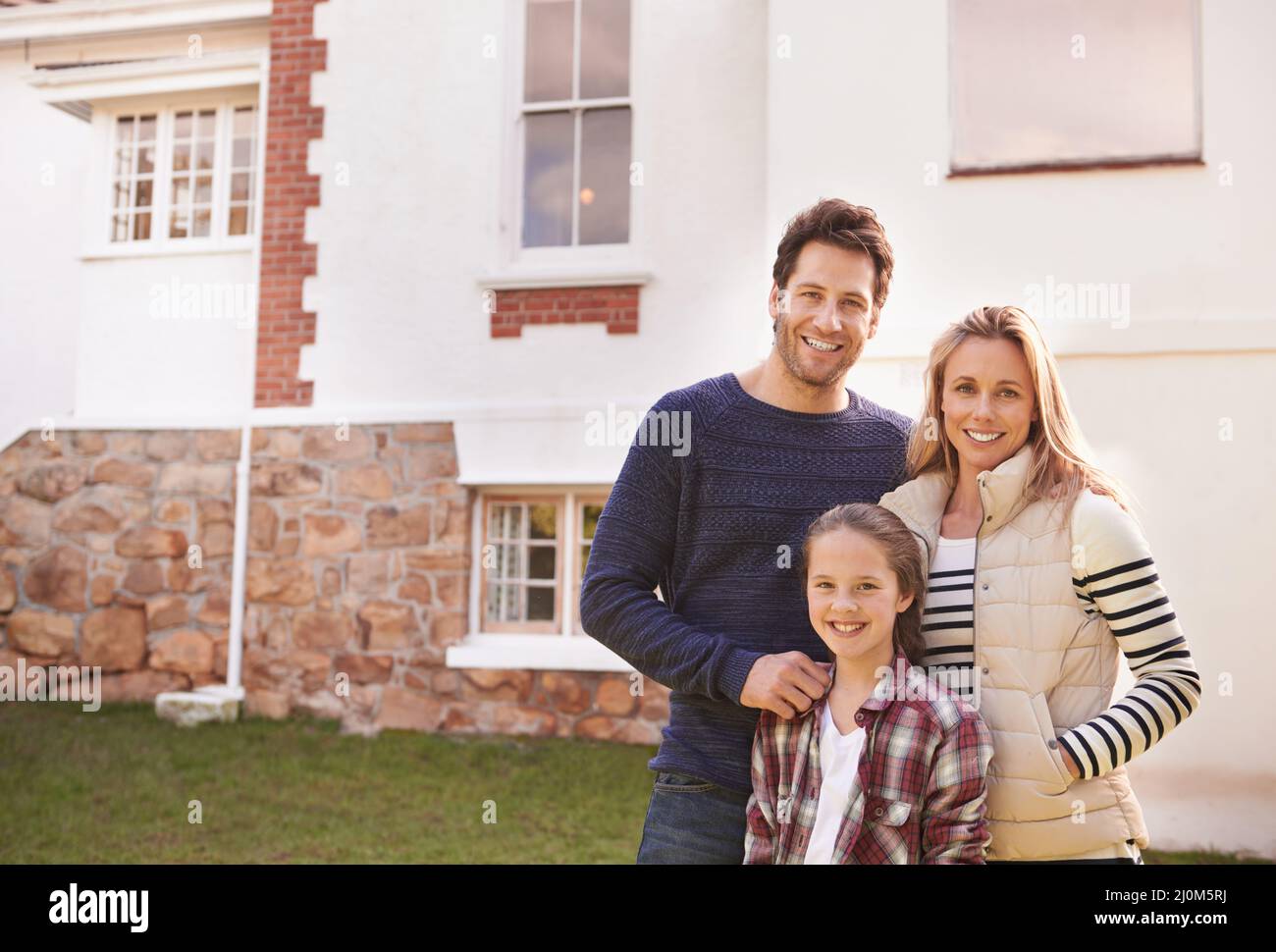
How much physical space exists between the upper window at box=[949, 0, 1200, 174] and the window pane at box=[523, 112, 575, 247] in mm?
2474

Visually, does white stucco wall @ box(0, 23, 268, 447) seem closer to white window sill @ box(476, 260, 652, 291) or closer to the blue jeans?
white window sill @ box(476, 260, 652, 291)

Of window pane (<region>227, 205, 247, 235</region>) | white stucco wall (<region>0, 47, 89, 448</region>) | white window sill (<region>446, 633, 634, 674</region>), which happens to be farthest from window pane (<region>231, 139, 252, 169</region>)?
white window sill (<region>446, 633, 634, 674</region>)

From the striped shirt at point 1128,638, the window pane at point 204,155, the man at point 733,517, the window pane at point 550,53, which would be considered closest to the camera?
the striped shirt at point 1128,638

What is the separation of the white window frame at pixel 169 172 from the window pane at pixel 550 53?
2006mm

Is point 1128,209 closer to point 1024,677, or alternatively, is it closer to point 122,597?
point 1024,677

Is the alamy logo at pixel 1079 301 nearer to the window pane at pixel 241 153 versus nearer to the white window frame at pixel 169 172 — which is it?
the white window frame at pixel 169 172

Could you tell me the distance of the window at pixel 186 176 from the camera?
24.9 ft

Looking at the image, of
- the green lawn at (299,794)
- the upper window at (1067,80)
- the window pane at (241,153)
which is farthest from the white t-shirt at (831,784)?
the window pane at (241,153)

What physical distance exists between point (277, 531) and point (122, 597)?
1.25m

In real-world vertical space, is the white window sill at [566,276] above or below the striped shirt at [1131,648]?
above

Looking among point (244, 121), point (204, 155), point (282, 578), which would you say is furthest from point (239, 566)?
point (244, 121)

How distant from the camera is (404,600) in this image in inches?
265

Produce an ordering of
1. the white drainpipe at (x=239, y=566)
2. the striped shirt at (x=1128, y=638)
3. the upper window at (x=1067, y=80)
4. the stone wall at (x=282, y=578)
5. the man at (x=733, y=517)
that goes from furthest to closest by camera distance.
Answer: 1. the white drainpipe at (x=239, y=566)
2. the stone wall at (x=282, y=578)
3. the upper window at (x=1067, y=80)
4. the man at (x=733, y=517)
5. the striped shirt at (x=1128, y=638)

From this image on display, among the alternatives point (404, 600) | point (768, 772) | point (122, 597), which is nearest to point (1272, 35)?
point (768, 772)
